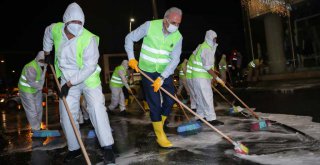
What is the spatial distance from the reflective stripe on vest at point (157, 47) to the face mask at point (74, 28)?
102 centimetres

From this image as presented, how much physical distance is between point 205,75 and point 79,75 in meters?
2.83

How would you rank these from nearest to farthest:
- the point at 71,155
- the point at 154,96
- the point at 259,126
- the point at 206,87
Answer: the point at 71,155
the point at 154,96
the point at 259,126
the point at 206,87

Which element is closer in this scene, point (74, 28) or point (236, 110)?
point (74, 28)

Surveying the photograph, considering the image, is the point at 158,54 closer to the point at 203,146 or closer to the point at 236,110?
the point at 203,146

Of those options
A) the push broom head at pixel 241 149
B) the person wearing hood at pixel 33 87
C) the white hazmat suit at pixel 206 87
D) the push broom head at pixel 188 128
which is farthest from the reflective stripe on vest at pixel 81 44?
the white hazmat suit at pixel 206 87

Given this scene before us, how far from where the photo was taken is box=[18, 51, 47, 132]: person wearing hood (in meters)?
6.16

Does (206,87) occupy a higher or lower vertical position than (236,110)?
higher

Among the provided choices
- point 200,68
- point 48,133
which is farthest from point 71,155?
point 200,68

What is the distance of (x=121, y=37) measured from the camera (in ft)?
83.4

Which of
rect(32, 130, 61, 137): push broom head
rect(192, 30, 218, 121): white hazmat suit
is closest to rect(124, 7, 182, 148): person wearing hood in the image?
rect(192, 30, 218, 121): white hazmat suit

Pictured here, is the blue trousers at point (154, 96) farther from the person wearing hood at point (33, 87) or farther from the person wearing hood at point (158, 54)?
the person wearing hood at point (33, 87)

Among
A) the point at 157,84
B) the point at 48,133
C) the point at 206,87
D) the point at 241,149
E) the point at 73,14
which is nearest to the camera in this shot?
the point at 241,149

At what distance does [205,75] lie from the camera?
19.5 ft

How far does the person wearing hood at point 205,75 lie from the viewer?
18.7 feet
